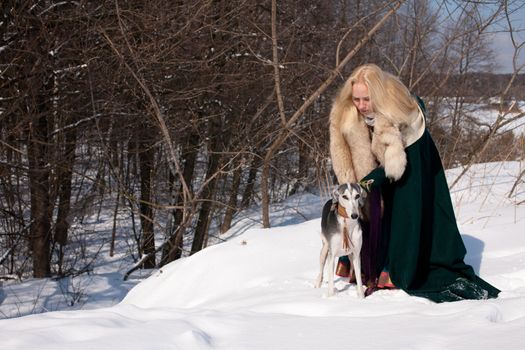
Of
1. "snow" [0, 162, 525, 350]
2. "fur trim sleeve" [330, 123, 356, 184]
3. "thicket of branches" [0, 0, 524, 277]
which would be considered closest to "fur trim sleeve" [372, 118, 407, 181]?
"fur trim sleeve" [330, 123, 356, 184]

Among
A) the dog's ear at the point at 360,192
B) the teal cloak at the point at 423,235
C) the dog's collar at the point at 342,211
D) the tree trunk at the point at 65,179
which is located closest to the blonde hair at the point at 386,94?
the teal cloak at the point at 423,235

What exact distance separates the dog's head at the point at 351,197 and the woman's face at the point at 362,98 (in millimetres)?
612

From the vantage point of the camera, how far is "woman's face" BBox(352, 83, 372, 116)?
3.95 m

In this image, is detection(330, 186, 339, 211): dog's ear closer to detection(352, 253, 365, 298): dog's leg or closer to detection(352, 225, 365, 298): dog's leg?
detection(352, 225, 365, 298): dog's leg

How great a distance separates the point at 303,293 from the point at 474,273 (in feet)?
3.92

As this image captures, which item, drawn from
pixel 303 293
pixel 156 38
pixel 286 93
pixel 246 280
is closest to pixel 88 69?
pixel 156 38

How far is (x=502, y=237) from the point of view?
16.7 ft

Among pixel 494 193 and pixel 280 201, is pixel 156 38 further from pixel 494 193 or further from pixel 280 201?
pixel 280 201

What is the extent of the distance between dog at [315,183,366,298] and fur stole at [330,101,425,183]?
1.07ft

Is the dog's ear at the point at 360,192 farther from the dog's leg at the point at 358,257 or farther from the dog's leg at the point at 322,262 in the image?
the dog's leg at the point at 322,262

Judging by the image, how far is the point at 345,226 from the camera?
3670 mm

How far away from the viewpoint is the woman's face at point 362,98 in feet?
13.0

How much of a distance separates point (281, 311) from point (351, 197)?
0.77 meters

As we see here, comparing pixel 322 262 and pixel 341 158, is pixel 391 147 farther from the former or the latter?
pixel 322 262
